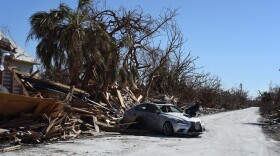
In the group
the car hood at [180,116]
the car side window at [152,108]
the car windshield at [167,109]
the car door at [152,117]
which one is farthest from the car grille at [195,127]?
the car side window at [152,108]

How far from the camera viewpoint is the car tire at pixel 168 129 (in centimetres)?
1802

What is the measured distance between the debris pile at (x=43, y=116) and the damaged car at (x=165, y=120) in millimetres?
1160

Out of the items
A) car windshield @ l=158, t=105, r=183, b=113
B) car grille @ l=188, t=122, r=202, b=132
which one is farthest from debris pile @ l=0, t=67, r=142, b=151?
car grille @ l=188, t=122, r=202, b=132

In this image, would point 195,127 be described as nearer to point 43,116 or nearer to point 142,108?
point 142,108

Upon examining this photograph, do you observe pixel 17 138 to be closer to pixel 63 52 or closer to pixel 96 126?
pixel 96 126

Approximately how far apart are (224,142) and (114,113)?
8400mm

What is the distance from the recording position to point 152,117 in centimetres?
1892

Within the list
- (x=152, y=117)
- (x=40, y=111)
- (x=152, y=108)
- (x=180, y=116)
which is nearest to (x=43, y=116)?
(x=40, y=111)

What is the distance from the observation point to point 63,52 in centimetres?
2086

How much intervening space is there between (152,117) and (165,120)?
0.86 meters

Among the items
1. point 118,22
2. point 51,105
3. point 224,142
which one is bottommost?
point 224,142

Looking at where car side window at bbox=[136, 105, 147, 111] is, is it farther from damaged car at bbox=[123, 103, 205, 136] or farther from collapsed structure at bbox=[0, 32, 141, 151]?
collapsed structure at bbox=[0, 32, 141, 151]

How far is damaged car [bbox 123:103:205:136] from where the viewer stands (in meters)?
17.9

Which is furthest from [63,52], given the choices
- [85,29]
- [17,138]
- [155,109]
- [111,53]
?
[17,138]
